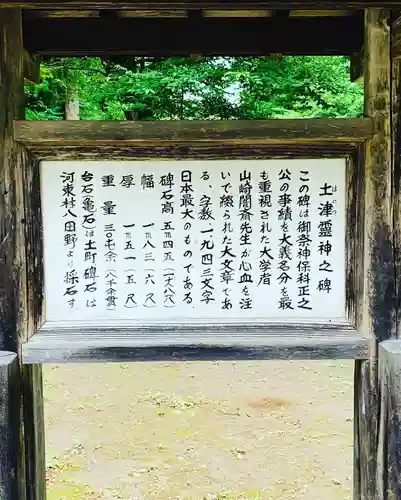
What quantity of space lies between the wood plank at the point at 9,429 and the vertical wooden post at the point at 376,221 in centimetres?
138

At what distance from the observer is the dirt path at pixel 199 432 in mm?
4406

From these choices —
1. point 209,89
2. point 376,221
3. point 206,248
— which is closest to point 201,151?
point 206,248

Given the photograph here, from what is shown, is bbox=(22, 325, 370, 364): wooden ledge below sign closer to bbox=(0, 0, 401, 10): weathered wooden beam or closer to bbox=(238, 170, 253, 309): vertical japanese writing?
bbox=(238, 170, 253, 309): vertical japanese writing

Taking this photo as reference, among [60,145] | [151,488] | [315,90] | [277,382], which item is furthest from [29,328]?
[315,90]

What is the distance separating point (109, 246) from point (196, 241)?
351mm

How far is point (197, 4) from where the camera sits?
1.94 m

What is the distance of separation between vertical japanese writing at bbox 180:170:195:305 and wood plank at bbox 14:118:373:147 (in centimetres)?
17

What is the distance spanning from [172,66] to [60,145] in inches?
260

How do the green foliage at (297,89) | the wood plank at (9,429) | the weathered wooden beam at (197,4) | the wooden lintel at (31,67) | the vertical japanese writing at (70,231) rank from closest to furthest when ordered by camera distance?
the weathered wooden beam at (197,4)
the wood plank at (9,429)
the vertical japanese writing at (70,231)
the wooden lintel at (31,67)
the green foliage at (297,89)

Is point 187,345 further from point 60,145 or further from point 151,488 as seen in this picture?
point 151,488

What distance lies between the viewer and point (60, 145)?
2.09 m

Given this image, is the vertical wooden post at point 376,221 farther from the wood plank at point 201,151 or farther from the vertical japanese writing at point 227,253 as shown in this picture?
the vertical japanese writing at point 227,253

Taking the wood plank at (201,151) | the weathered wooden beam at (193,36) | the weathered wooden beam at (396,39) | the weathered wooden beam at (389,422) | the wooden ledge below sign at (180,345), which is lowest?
the weathered wooden beam at (389,422)

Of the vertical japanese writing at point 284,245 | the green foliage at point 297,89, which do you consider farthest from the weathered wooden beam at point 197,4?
the green foliage at point 297,89
